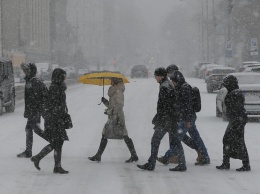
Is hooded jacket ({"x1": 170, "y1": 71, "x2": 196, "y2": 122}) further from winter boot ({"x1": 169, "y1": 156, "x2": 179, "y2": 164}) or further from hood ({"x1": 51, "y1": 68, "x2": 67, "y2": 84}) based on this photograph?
hood ({"x1": 51, "y1": 68, "x2": 67, "y2": 84})

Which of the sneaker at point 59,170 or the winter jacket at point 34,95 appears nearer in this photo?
the sneaker at point 59,170

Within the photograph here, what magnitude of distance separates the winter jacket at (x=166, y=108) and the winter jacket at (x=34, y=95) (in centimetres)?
245

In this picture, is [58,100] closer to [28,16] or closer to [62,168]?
[62,168]

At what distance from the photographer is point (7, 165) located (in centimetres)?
1266

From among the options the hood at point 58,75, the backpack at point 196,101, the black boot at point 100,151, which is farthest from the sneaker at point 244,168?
the hood at point 58,75

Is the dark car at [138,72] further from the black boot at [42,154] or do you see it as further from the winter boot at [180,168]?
the black boot at [42,154]

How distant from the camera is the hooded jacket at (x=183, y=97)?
1209cm

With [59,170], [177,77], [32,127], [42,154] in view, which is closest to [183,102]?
[177,77]

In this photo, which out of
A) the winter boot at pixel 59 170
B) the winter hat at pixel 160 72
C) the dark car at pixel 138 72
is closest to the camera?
the winter boot at pixel 59 170

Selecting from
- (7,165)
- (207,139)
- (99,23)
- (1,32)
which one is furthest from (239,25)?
(99,23)

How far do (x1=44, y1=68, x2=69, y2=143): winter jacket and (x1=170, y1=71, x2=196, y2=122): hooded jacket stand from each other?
5.93ft

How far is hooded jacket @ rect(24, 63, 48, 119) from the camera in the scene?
1340cm

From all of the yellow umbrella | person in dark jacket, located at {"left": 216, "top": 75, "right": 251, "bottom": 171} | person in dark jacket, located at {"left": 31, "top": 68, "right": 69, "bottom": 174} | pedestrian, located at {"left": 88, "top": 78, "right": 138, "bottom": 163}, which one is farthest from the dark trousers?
person in dark jacket, located at {"left": 216, "top": 75, "right": 251, "bottom": 171}

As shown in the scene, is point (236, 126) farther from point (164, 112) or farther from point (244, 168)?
point (164, 112)
